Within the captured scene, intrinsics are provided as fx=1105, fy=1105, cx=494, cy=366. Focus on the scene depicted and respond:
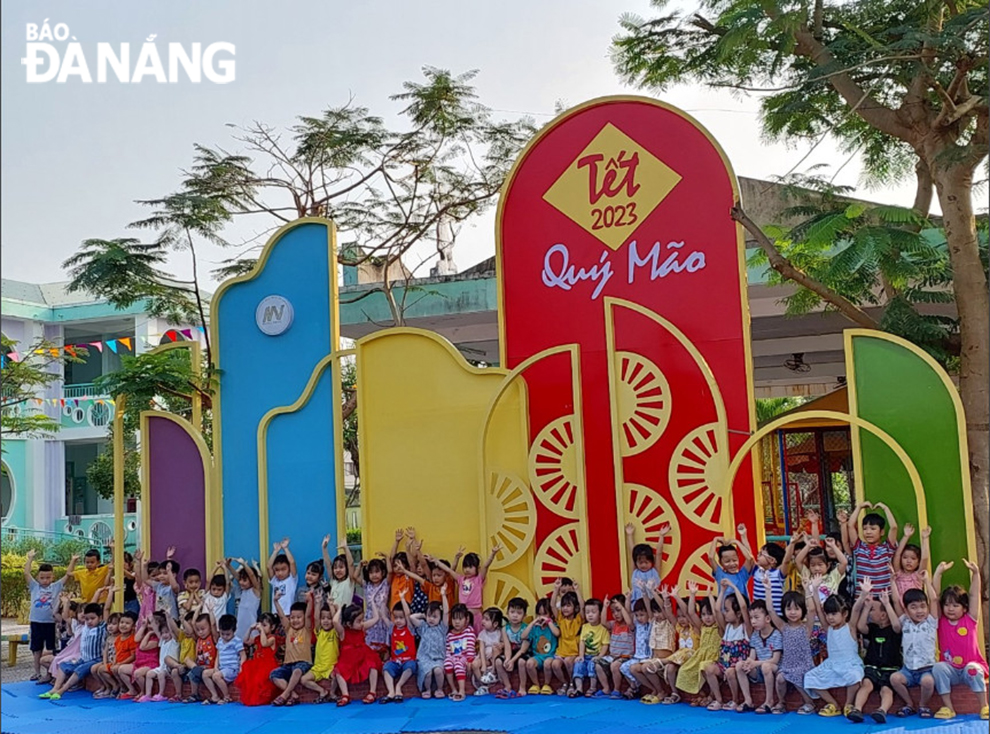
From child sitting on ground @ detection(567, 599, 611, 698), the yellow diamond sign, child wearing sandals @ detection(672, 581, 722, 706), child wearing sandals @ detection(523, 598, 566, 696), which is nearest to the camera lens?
child wearing sandals @ detection(672, 581, 722, 706)

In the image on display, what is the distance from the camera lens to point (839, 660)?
6.75 metres

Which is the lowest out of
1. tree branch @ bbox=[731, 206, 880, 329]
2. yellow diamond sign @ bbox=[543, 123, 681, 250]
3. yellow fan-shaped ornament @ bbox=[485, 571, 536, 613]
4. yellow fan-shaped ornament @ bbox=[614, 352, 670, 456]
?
yellow fan-shaped ornament @ bbox=[485, 571, 536, 613]

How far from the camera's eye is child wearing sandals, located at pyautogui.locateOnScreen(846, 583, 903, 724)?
6.65 meters

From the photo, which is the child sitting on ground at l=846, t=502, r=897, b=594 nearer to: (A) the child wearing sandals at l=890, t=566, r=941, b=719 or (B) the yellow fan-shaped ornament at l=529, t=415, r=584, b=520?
(A) the child wearing sandals at l=890, t=566, r=941, b=719

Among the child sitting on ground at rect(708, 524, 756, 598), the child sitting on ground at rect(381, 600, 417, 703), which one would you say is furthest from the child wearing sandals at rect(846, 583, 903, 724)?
the child sitting on ground at rect(381, 600, 417, 703)

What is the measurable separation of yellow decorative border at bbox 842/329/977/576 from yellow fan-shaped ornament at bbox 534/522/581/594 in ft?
7.19

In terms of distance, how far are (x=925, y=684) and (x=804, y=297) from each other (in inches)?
184

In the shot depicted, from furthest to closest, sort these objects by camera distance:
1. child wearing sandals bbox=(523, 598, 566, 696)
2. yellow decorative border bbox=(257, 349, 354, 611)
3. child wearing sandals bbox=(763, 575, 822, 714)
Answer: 1. yellow decorative border bbox=(257, 349, 354, 611)
2. child wearing sandals bbox=(523, 598, 566, 696)
3. child wearing sandals bbox=(763, 575, 822, 714)

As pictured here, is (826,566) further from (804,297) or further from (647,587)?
(804,297)

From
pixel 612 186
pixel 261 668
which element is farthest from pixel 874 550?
pixel 261 668

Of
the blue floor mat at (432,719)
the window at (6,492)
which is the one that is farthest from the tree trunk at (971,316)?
the window at (6,492)

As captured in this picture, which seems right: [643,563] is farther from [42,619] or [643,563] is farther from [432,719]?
Result: [42,619]

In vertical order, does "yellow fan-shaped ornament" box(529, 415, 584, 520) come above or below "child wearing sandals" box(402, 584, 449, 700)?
above

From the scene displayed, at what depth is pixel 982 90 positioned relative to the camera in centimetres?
884
